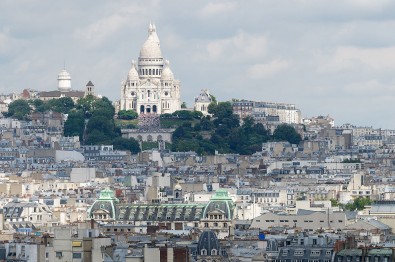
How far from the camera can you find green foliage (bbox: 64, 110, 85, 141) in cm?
19662

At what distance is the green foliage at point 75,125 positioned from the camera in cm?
19662

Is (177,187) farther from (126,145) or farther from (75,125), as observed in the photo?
(75,125)

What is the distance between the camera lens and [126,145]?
191 m

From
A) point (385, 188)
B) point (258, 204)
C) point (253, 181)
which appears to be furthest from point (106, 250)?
point (253, 181)

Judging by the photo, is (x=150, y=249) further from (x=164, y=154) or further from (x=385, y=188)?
(x=164, y=154)

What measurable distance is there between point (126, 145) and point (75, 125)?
7107 millimetres

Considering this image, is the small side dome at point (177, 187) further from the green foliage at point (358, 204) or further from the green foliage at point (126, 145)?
the green foliage at point (126, 145)

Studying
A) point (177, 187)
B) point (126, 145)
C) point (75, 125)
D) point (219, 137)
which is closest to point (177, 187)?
point (177, 187)

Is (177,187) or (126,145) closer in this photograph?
(177,187)

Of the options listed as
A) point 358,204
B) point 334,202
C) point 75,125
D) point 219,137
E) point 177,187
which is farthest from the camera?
point 75,125

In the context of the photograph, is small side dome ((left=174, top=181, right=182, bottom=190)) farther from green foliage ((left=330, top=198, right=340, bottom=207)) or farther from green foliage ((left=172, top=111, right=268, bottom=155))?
green foliage ((left=172, top=111, right=268, bottom=155))

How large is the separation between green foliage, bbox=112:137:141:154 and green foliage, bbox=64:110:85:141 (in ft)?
16.7

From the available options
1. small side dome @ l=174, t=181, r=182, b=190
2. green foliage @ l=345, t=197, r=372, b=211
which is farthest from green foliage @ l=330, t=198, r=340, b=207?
small side dome @ l=174, t=181, r=182, b=190

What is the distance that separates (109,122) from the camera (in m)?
193
